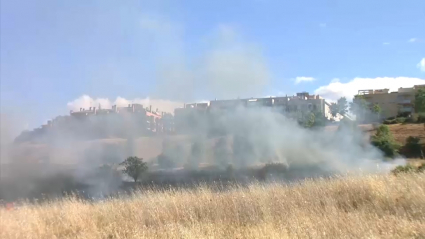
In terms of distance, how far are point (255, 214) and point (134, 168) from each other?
15.4 meters

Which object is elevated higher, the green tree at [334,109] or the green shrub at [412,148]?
the green tree at [334,109]

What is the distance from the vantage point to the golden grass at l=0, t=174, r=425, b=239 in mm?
7180

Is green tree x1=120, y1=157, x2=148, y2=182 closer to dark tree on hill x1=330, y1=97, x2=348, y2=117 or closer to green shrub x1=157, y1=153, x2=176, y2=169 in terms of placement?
green shrub x1=157, y1=153, x2=176, y2=169

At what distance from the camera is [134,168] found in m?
23.6

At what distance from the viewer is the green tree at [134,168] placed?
2356 centimetres

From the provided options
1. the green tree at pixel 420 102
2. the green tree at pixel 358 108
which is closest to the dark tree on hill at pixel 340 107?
the green tree at pixel 358 108

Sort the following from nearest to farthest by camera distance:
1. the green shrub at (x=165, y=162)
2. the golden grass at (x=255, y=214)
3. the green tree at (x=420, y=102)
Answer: the golden grass at (x=255, y=214) < the green shrub at (x=165, y=162) < the green tree at (x=420, y=102)

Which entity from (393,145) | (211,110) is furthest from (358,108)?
(211,110)

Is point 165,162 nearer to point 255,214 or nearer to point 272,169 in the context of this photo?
point 272,169

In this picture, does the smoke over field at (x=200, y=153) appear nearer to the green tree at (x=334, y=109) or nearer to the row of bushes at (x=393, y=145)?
the row of bushes at (x=393, y=145)

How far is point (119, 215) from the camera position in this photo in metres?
10.6

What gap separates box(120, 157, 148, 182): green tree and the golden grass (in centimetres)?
1101

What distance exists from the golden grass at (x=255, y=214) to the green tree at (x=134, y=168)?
11.0m

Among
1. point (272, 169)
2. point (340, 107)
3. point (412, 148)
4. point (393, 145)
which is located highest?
point (340, 107)
